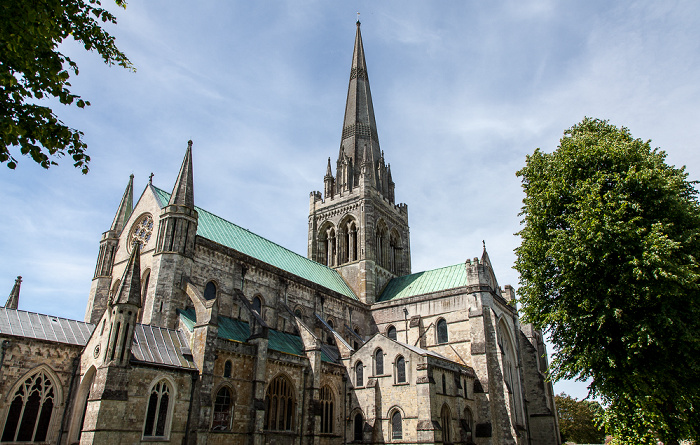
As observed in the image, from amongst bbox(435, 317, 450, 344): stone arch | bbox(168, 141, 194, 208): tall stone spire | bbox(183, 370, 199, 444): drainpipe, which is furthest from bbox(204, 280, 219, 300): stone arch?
bbox(435, 317, 450, 344): stone arch

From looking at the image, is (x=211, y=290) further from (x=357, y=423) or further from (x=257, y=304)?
(x=357, y=423)

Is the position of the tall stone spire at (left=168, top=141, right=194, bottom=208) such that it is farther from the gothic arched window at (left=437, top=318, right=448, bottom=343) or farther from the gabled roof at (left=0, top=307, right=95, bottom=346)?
the gothic arched window at (left=437, top=318, right=448, bottom=343)

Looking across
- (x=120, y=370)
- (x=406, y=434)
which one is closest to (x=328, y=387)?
(x=406, y=434)

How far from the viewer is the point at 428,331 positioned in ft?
115

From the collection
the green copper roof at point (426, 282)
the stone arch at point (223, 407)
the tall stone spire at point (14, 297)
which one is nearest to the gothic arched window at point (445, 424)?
the green copper roof at point (426, 282)

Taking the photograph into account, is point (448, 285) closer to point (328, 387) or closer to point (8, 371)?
point (328, 387)

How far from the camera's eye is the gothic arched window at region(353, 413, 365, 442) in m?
27.5

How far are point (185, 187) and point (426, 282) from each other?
21816mm

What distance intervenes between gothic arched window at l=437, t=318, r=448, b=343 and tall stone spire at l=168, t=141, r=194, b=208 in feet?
63.7

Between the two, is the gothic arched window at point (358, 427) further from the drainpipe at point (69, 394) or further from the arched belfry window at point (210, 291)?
the drainpipe at point (69, 394)

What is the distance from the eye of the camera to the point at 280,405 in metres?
24.2

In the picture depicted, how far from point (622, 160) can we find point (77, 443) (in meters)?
23.5

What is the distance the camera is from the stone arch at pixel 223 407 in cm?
2114

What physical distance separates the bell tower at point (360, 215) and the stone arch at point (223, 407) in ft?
60.8
